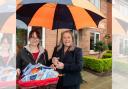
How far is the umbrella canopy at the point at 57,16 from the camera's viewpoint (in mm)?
4426

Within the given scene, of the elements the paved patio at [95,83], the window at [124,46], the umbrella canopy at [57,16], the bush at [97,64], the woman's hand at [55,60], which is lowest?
the paved patio at [95,83]

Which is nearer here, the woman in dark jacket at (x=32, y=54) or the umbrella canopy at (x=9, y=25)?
the umbrella canopy at (x=9, y=25)

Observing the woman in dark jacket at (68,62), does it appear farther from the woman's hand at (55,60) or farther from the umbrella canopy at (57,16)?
the umbrella canopy at (57,16)

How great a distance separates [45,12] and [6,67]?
2962 millimetres

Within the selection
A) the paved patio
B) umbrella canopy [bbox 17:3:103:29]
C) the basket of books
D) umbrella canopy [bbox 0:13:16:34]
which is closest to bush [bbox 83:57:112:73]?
the paved patio

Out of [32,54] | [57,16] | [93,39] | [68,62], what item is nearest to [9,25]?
[32,54]

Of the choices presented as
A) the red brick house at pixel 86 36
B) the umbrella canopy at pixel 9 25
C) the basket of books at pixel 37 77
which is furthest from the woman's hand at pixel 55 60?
the red brick house at pixel 86 36

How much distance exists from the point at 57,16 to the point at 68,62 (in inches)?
52.1

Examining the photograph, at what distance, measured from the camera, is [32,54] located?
3596 millimetres

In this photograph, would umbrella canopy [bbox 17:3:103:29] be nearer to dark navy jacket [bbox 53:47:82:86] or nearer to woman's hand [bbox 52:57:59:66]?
dark navy jacket [bbox 53:47:82:86]

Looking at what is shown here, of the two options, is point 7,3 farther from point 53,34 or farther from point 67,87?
point 53,34

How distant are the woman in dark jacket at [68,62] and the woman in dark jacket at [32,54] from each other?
0.19 m

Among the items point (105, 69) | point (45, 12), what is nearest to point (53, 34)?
point (105, 69)

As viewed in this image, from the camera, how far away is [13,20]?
6.08ft
